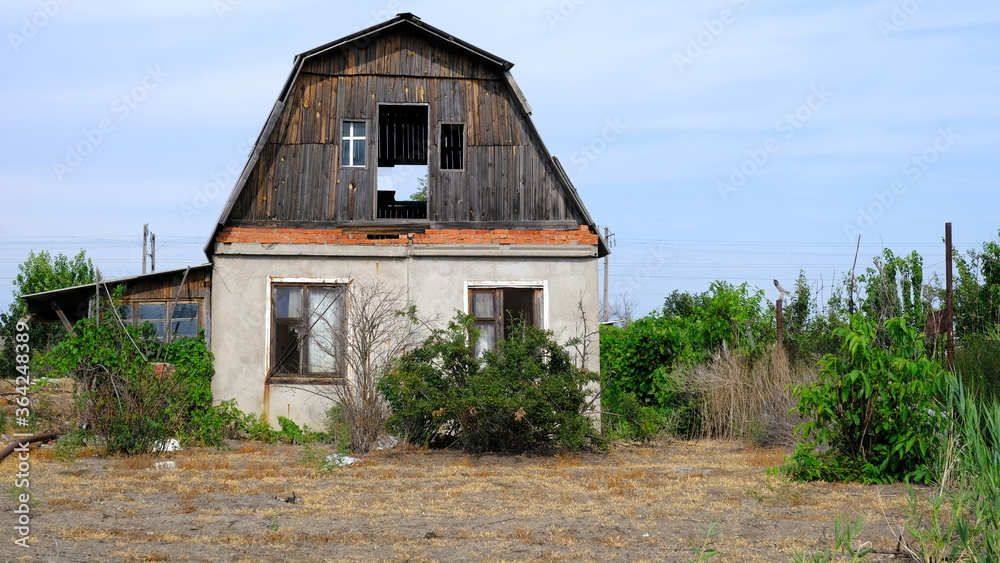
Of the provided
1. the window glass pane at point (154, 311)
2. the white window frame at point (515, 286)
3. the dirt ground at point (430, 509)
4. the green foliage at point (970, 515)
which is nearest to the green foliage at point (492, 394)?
the dirt ground at point (430, 509)

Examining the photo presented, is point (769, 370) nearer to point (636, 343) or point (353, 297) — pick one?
point (636, 343)

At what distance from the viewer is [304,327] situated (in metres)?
15.3

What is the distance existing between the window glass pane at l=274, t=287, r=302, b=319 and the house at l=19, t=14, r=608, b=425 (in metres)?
0.02

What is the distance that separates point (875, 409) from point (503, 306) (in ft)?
21.8

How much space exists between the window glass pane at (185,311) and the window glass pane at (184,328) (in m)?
0.09

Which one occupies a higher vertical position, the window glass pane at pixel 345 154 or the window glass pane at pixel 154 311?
the window glass pane at pixel 345 154

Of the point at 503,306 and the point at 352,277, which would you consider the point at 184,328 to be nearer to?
the point at 352,277

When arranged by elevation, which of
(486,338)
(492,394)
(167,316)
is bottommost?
(492,394)

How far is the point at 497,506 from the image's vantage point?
9367 millimetres

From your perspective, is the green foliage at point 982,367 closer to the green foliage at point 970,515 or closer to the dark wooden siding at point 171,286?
the green foliage at point 970,515

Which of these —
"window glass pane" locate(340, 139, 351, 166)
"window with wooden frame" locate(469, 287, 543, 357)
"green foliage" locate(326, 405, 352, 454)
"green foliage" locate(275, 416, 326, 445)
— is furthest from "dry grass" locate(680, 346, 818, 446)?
"window glass pane" locate(340, 139, 351, 166)

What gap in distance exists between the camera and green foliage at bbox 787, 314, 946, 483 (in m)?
9.98

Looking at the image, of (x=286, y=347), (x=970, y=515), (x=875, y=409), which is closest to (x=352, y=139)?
(x=286, y=347)

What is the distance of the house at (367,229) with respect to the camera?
1516 cm
